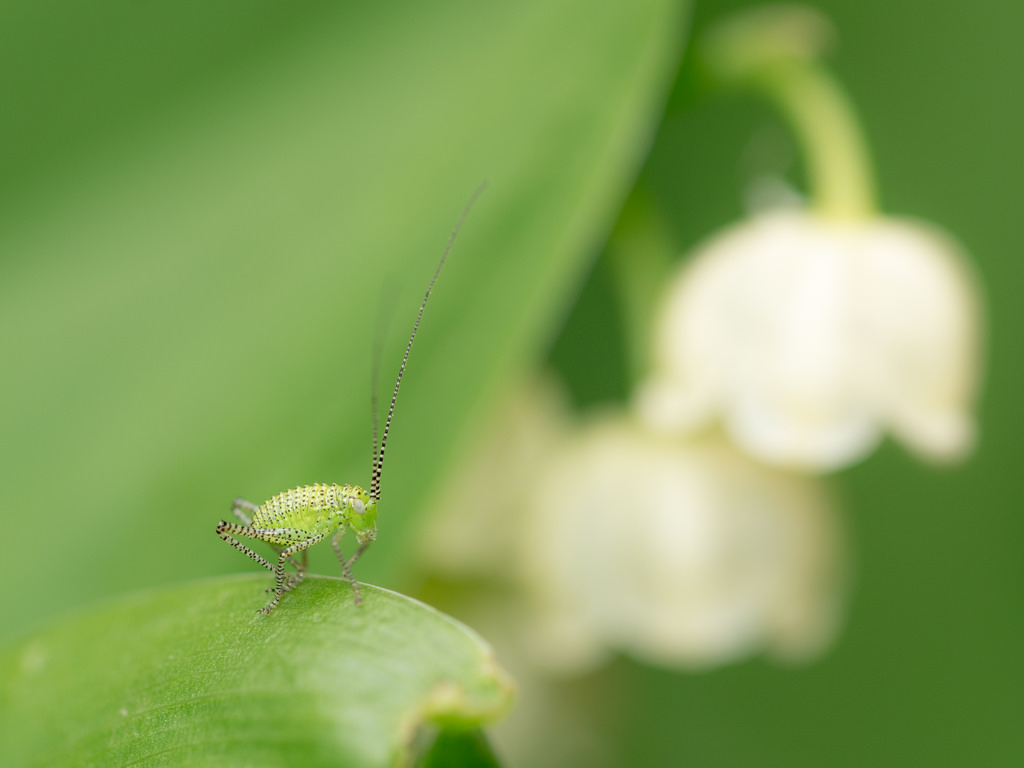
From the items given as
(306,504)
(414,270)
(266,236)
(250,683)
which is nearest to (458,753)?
(250,683)

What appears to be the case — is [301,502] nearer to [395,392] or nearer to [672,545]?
[395,392]

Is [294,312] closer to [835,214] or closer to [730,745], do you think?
[835,214]

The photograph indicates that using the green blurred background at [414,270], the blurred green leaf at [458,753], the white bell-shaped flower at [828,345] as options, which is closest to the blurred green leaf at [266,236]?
the green blurred background at [414,270]

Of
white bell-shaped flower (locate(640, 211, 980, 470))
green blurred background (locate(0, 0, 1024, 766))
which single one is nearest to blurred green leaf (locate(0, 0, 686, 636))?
green blurred background (locate(0, 0, 1024, 766))

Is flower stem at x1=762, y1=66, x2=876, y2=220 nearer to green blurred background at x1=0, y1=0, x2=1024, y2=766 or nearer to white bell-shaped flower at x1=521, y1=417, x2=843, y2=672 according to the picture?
green blurred background at x1=0, y1=0, x2=1024, y2=766

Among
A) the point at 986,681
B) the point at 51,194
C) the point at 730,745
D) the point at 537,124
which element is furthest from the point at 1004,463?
the point at 51,194

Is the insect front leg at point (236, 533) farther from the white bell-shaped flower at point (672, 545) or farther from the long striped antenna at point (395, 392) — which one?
the white bell-shaped flower at point (672, 545)

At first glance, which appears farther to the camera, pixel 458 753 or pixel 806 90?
pixel 806 90
